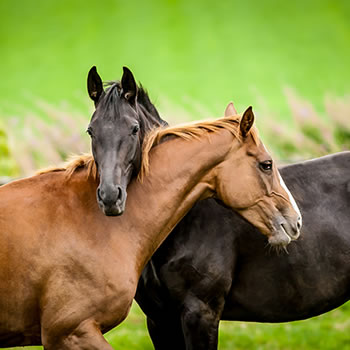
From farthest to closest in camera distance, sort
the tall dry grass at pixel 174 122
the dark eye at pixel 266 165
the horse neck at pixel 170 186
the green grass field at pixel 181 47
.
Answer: the green grass field at pixel 181 47 < the tall dry grass at pixel 174 122 < the dark eye at pixel 266 165 < the horse neck at pixel 170 186

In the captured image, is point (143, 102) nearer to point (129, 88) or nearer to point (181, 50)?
point (129, 88)

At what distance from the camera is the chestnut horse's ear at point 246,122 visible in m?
3.81

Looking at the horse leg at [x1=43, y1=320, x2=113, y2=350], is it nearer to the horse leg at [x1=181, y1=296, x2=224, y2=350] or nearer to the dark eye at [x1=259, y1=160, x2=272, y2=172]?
the horse leg at [x1=181, y1=296, x2=224, y2=350]

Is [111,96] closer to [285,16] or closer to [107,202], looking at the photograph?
[107,202]

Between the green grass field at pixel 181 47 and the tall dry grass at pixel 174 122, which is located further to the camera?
the green grass field at pixel 181 47

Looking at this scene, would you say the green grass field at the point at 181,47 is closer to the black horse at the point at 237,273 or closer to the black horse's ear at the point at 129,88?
the black horse at the point at 237,273

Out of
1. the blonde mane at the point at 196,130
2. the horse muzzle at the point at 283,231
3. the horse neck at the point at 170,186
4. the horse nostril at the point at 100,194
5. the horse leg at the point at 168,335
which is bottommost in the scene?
the horse leg at the point at 168,335

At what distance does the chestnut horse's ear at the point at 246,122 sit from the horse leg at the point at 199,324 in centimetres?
112

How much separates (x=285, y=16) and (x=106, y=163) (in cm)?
1586

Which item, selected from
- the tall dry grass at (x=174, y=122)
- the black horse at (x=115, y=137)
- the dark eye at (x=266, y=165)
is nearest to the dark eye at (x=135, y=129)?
the black horse at (x=115, y=137)

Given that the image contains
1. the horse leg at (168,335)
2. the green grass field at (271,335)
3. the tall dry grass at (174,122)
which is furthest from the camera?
the tall dry grass at (174,122)

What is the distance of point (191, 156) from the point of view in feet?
12.5

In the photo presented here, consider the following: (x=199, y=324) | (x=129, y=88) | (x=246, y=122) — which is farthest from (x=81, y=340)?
(x=246, y=122)

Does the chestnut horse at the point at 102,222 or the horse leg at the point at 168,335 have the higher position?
the chestnut horse at the point at 102,222
